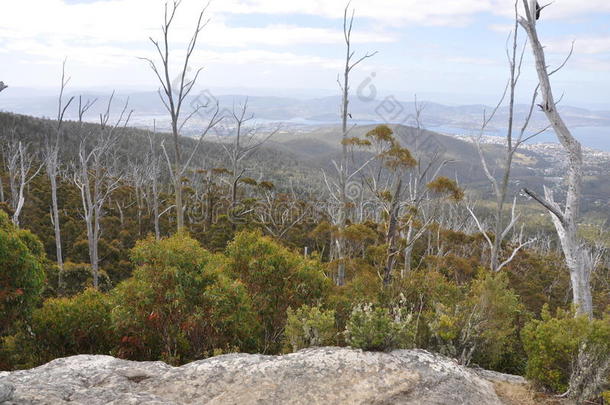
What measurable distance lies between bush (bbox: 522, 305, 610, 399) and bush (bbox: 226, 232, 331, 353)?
3.90 metres

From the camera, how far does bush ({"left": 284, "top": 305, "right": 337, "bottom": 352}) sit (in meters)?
6.15

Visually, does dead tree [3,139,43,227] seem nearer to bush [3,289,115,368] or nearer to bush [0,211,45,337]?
bush [3,289,115,368]

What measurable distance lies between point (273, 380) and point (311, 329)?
1468 mm

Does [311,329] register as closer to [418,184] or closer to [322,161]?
[418,184]

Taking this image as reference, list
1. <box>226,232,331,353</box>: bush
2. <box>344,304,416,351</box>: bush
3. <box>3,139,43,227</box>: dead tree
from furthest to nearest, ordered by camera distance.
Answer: <box>3,139,43,227</box>: dead tree, <box>226,232,331,353</box>: bush, <box>344,304,416,351</box>: bush

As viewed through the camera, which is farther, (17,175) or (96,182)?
(17,175)

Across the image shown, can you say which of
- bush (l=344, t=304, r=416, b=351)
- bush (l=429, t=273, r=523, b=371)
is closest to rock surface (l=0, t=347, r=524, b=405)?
bush (l=344, t=304, r=416, b=351)

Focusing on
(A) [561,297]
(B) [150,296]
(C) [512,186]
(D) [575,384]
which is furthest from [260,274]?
(C) [512,186]

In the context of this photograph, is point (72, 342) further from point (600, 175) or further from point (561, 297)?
point (600, 175)

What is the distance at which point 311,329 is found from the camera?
6.44 metres

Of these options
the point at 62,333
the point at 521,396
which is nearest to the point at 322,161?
the point at 62,333

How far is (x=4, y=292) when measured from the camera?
257 inches

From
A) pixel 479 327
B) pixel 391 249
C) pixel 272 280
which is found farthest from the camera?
pixel 391 249

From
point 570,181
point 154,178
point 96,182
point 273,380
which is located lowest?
point 273,380
